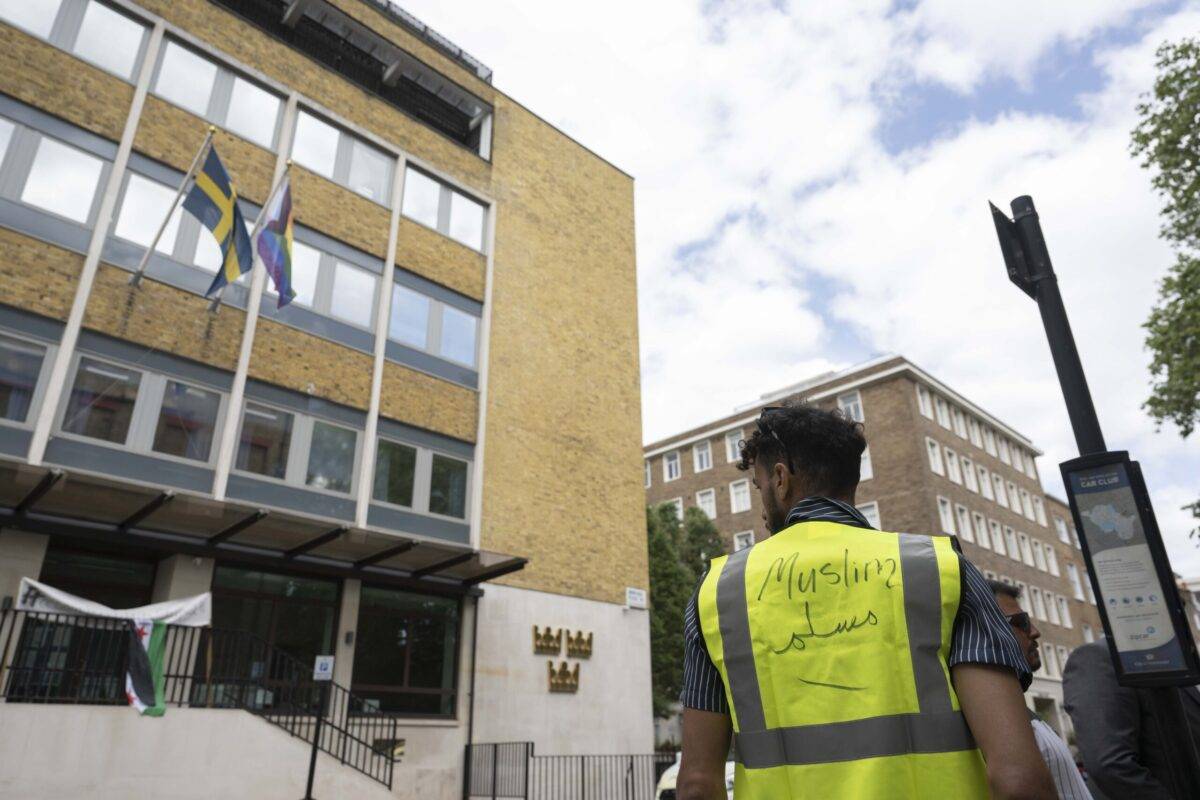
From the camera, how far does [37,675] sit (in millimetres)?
10945

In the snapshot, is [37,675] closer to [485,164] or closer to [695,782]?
[695,782]

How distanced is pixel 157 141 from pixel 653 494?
4125 cm

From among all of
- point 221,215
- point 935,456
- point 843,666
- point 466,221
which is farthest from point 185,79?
point 935,456

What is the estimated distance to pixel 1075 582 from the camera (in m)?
52.0

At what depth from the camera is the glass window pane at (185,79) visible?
625 inches

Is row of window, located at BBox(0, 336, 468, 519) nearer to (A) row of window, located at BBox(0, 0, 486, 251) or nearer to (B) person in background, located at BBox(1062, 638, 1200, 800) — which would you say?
(A) row of window, located at BBox(0, 0, 486, 251)

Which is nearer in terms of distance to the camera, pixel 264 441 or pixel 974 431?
pixel 264 441

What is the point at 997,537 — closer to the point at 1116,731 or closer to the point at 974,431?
the point at 974,431

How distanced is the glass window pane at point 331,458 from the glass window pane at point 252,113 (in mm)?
6443

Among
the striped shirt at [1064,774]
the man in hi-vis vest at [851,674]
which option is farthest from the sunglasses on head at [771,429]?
the striped shirt at [1064,774]

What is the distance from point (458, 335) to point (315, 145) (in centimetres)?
A: 537

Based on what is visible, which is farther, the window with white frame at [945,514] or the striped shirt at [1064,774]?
the window with white frame at [945,514]

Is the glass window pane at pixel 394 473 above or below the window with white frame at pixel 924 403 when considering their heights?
below

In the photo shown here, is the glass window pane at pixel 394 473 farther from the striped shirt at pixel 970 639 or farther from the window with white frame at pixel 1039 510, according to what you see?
the window with white frame at pixel 1039 510
